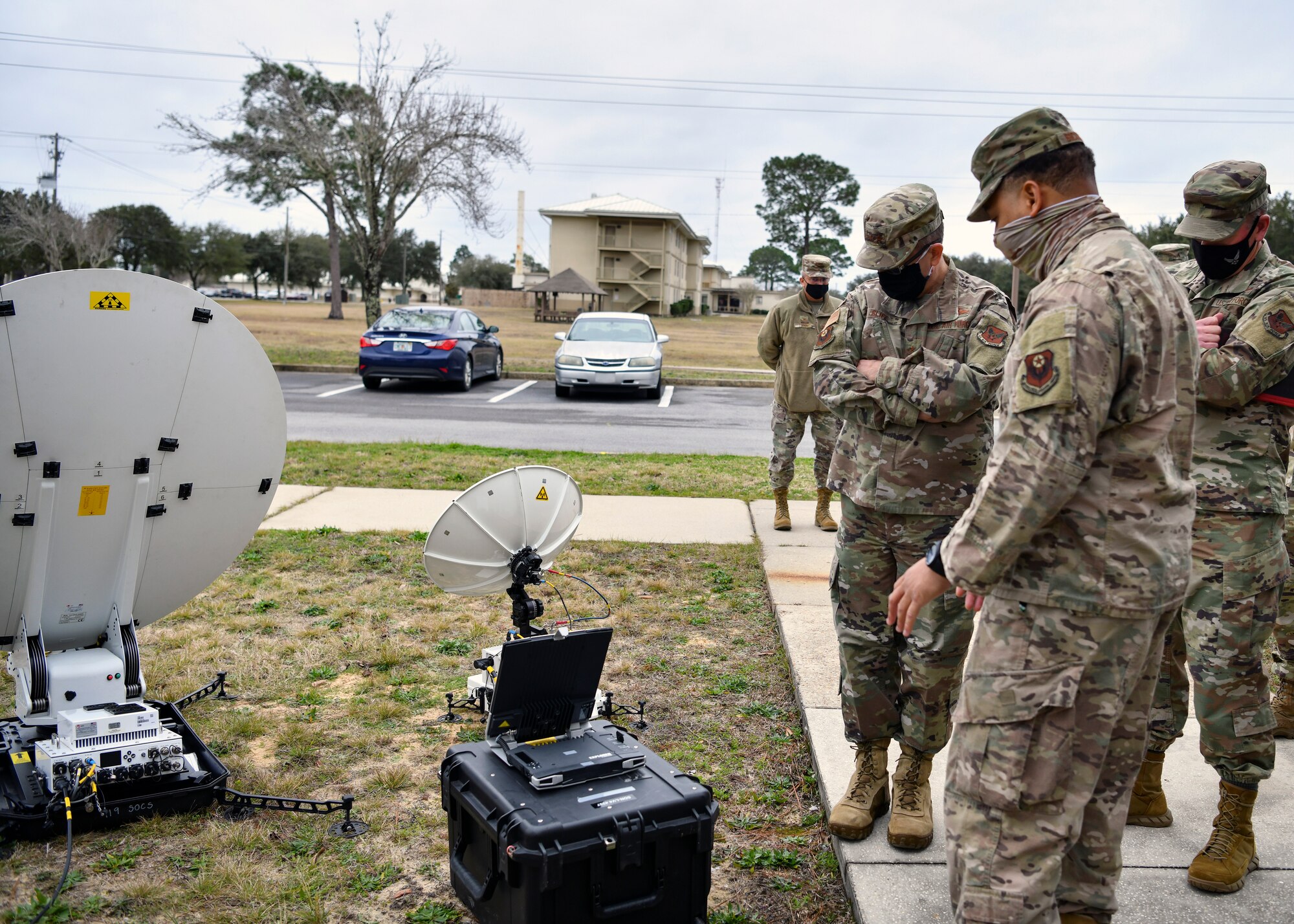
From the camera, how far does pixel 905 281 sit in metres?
3.26

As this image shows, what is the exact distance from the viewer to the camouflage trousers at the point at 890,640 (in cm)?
317

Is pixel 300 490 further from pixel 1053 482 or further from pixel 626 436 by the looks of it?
pixel 1053 482

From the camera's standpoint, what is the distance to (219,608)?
5539 millimetres

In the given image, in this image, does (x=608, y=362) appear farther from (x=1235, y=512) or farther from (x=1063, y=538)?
(x=1063, y=538)

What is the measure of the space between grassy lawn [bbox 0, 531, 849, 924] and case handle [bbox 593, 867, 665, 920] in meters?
0.38

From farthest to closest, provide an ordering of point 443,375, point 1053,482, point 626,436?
1. point 443,375
2. point 626,436
3. point 1053,482

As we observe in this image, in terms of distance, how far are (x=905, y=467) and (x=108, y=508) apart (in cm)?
270

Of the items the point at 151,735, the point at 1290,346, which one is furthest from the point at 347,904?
the point at 1290,346

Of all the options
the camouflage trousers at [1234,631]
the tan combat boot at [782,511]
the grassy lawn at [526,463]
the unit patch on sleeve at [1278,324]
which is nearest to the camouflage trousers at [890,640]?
the camouflage trousers at [1234,631]

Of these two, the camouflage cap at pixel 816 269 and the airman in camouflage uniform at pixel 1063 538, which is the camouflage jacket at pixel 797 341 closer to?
the camouflage cap at pixel 816 269

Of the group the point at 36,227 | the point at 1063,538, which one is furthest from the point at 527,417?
the point at 36,227

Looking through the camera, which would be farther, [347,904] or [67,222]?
[67,222]

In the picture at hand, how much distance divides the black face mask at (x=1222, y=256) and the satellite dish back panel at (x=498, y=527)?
7.28ft

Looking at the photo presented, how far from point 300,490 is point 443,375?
352 inches
